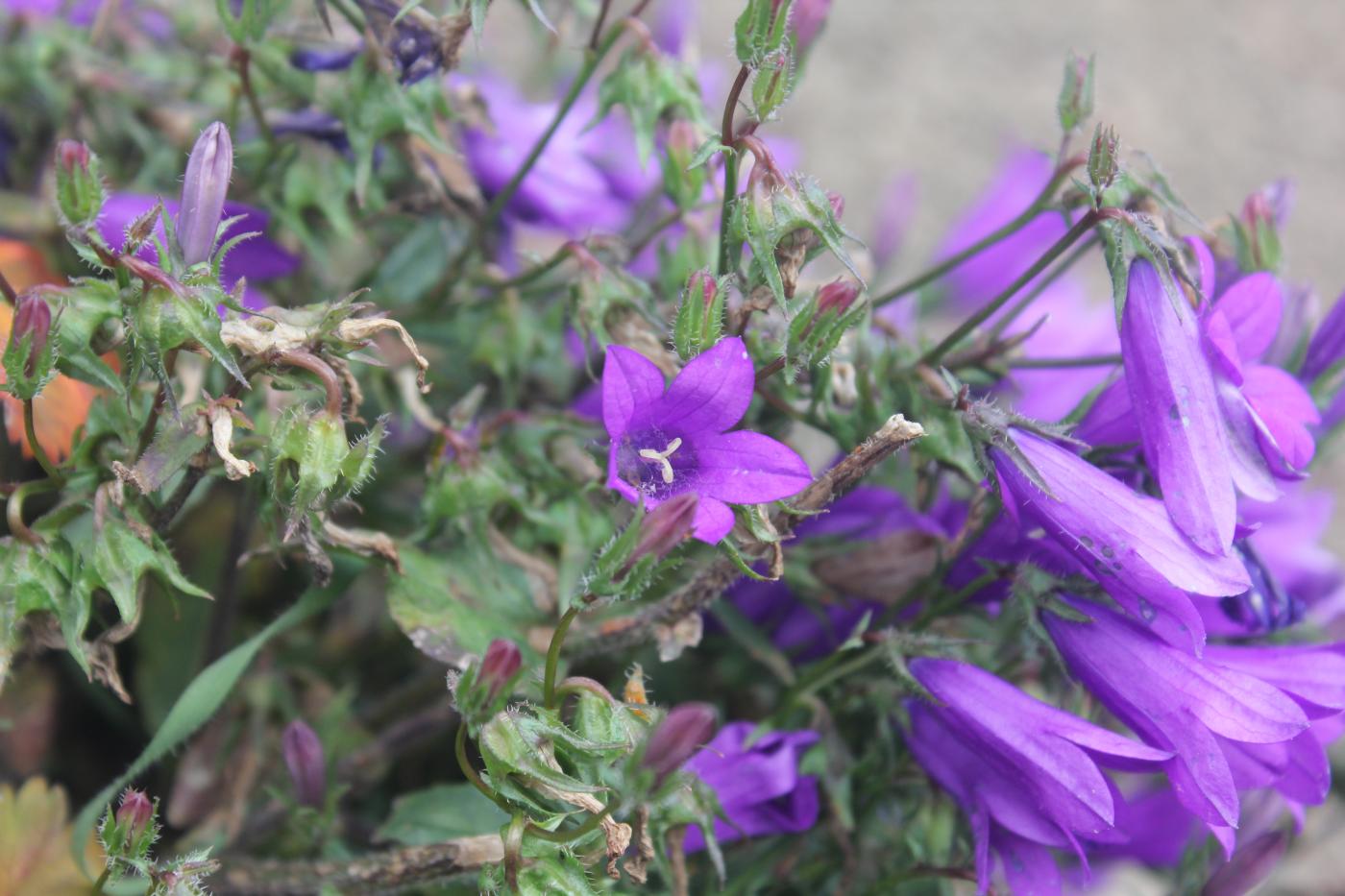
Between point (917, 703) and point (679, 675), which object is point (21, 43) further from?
point (917, 703)

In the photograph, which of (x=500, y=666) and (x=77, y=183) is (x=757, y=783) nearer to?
(x=500, y=666)

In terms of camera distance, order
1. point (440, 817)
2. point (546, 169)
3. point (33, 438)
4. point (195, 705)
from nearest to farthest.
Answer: point (33, 438) → point (195, 705) → point (440, 817) → point (546, 169)

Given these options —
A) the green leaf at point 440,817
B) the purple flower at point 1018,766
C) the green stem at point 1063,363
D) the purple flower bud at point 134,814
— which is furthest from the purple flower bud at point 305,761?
the green stem at point 1063,363

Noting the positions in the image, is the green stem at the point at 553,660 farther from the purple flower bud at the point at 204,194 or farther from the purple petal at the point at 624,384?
the purple flower bud at the point at 204,194

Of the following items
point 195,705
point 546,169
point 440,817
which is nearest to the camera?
point 195,705

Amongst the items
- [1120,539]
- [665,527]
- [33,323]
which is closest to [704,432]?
[665,527]
